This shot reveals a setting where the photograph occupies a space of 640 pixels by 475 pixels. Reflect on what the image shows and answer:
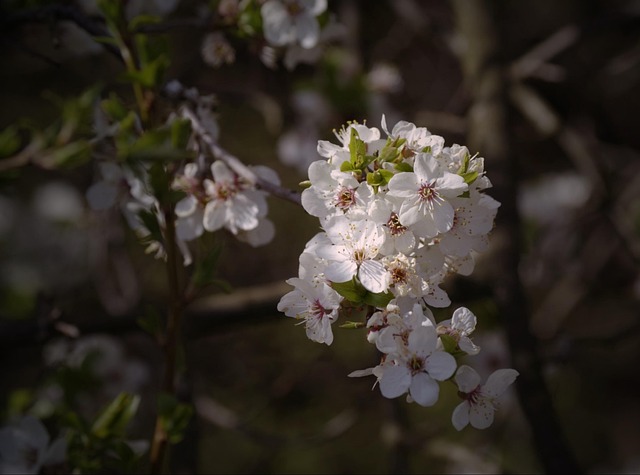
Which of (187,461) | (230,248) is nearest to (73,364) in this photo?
(187,461)

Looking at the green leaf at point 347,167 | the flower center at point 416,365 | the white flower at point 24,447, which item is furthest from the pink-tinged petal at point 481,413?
the white flower at point 24,447

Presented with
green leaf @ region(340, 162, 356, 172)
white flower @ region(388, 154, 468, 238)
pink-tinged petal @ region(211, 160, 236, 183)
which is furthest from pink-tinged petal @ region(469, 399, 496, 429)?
pink-tinged petal @ region(211, 160, 236, 183)

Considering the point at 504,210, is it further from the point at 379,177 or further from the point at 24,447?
the point at 24,447

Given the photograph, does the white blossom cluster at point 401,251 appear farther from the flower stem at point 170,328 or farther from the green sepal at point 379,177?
the flower stem at point 170,328

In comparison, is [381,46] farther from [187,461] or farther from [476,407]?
[476,407]

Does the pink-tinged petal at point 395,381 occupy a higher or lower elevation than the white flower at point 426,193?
lower
